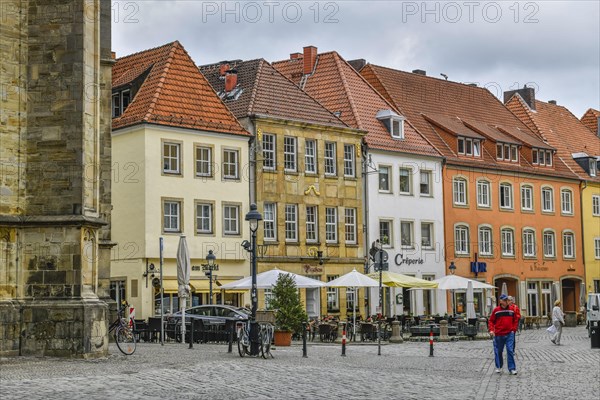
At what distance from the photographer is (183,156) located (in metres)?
45.6

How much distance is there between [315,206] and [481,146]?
14.6m

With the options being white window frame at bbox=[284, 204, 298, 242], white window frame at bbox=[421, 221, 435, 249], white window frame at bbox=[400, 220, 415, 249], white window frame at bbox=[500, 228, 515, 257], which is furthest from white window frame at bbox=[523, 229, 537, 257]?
white window frame at bbox=[284, 204, 298, 242]

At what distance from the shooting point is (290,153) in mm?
50031

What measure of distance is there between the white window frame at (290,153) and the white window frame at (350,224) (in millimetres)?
3989

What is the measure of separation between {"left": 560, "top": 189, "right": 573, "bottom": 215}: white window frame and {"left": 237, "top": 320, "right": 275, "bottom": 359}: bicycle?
143 feet

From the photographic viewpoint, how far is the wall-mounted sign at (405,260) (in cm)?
5475

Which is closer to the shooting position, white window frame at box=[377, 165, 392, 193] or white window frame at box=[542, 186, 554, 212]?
white window frame at box=[377, 165, 392, 193]

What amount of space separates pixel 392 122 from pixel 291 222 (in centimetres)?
954

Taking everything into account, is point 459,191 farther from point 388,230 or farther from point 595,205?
point 595,205

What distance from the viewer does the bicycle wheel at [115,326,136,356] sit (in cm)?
2625

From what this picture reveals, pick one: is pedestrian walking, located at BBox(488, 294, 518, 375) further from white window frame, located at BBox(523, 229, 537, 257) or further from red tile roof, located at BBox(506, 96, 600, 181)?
red tile roof, located at BBox(506, 96, 600, 181)

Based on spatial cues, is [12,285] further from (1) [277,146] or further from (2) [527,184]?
(2) [527,184]

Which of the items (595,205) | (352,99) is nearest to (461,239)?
(352,99)

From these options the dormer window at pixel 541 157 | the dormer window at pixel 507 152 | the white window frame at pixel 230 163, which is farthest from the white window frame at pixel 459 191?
the white window frame at pixel 230 163
